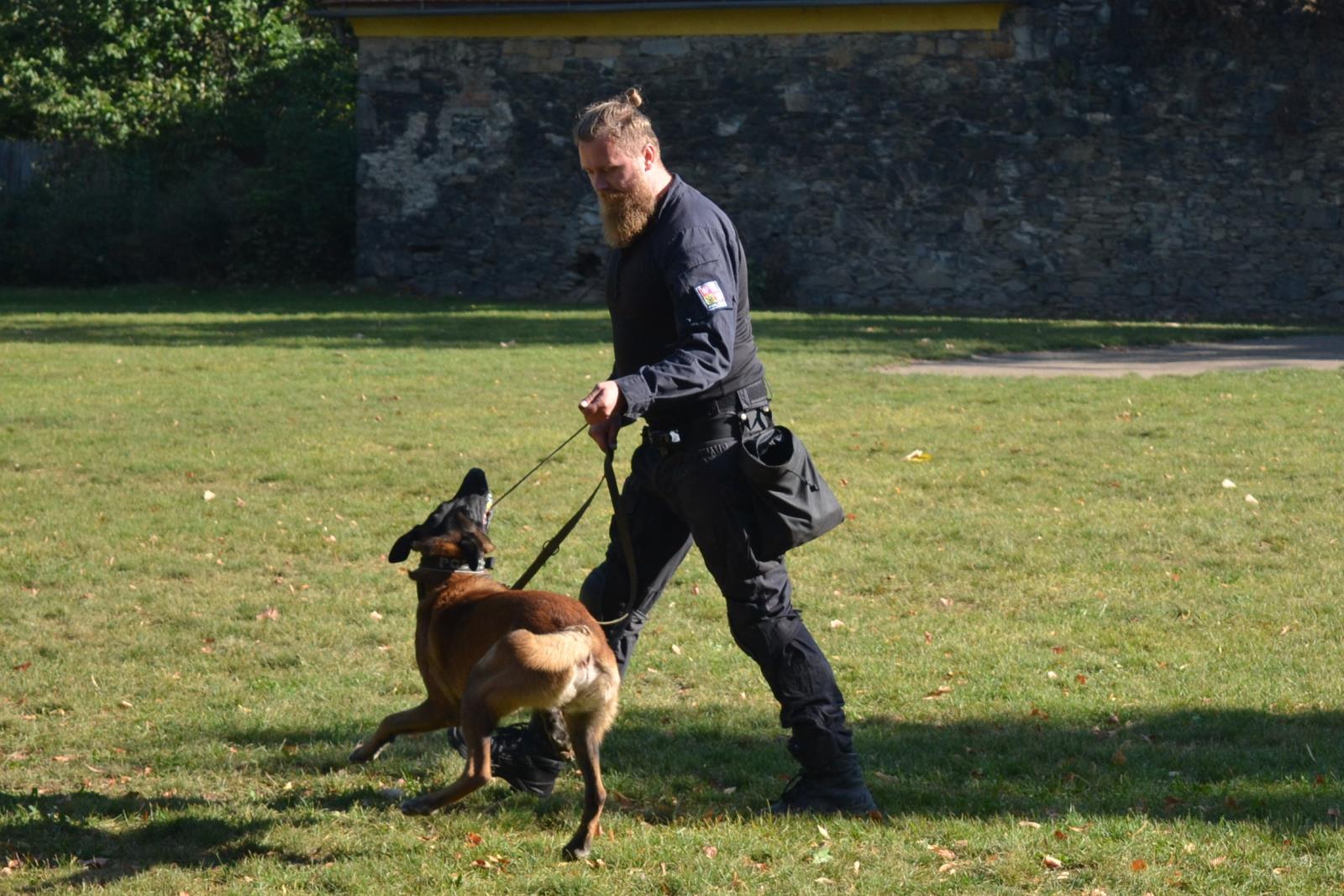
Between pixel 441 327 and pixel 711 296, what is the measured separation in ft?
47.1

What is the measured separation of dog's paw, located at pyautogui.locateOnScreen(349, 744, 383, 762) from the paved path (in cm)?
1028

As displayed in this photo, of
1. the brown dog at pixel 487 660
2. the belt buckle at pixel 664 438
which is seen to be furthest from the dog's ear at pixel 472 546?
the belt buckle at pixel 664 438

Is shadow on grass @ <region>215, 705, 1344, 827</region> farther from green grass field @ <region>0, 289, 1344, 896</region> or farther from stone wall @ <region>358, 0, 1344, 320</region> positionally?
stone wall @ <region>358, 0, 1344, 320</region>

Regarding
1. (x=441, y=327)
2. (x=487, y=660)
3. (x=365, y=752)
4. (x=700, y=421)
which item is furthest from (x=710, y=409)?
(x=441, y=327)

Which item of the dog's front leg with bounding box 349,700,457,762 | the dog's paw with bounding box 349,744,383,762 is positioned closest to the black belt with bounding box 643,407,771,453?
the dog's front leg with bounding box 349,700,457,762

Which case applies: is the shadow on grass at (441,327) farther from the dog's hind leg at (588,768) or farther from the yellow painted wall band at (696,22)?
the dog's hind leg at (588,768)

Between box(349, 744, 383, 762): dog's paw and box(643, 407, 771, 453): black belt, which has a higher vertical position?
box(643, 407, 771, 453): black belt

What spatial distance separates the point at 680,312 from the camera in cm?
410

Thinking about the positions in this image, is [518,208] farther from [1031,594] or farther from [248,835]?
[248,835]

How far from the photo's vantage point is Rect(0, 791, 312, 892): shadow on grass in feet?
13.4

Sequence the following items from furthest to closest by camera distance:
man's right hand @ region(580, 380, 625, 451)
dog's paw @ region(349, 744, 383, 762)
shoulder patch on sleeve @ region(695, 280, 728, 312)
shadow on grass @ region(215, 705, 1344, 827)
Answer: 1. dog's paw @ region(349, 744, 383, 762)
2. shadow on grass @ region(215, 705, 1344, 827)
3. shoulder patch on sleeve @ region(695, 280, 728, 312)
4. man's right hand @ region(580, 380, 625, 451)

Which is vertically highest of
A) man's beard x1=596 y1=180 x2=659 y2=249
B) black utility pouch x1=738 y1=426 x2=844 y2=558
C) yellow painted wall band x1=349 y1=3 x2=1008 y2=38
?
yellow painted wall band x1=349 y1=3 x2=1008 y2=38

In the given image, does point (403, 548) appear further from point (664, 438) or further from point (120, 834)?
point (120, 834)

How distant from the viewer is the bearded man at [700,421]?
416cm
